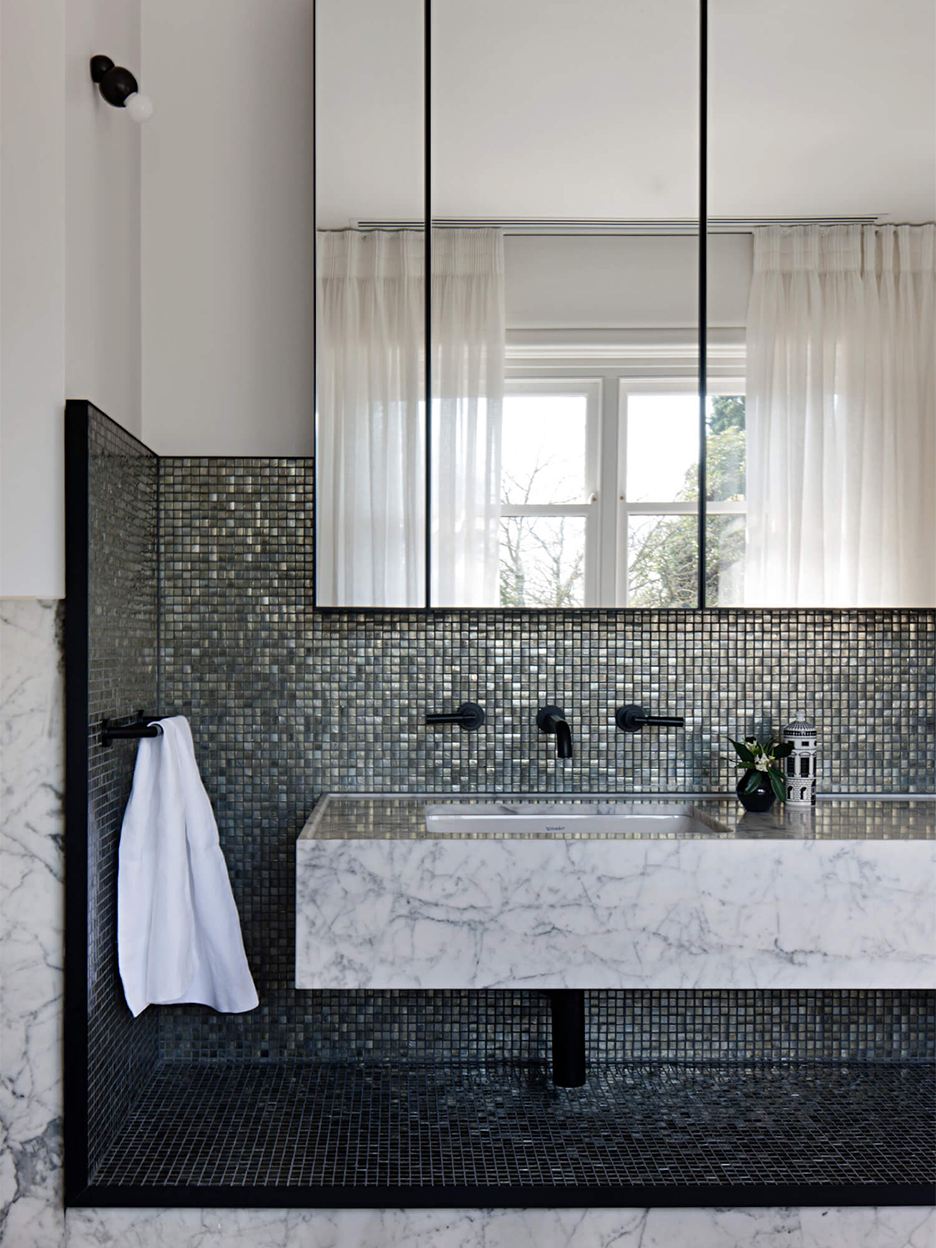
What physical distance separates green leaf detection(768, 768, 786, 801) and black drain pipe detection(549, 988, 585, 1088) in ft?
2.08

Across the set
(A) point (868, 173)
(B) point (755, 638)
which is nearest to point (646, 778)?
(B) point (755, 638)

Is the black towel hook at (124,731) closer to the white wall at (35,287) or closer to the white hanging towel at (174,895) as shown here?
the white hanging towel at (174,895)

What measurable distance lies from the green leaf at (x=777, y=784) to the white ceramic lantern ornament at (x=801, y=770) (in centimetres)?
6

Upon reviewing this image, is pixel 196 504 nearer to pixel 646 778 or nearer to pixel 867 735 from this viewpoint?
pixel 646 778

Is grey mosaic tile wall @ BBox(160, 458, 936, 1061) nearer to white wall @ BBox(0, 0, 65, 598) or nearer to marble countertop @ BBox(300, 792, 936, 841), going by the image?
marble countertop @ BBox(300, 792, 936, 841)

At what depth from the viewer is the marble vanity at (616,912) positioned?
1.82 meters

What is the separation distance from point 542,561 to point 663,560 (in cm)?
28

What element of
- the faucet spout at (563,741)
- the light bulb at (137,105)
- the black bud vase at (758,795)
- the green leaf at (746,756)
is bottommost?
the black bud vase at (758,795)

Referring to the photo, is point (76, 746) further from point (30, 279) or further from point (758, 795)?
point (758, 795)

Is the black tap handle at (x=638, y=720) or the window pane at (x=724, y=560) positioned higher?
the window pane at (x=724, y=560)

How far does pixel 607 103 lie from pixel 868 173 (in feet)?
2.06

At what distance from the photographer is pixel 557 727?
211cm

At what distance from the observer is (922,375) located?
216cm

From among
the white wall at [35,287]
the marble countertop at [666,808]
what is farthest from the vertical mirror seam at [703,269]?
the white wall at [35,287]
